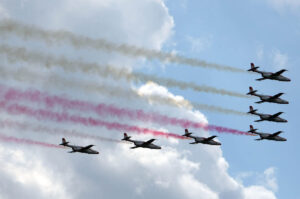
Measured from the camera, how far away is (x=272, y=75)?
122125mm

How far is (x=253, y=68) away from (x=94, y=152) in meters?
28.5

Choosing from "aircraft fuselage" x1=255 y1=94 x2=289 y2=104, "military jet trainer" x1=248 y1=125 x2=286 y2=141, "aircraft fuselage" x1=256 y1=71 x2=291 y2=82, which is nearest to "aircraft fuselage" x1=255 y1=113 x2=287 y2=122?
"military jet trainer" x1=248 y1=125 x2=286 y2=141

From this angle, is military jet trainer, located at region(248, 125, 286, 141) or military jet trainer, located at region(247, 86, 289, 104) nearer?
military jet trainer, located at region(247, 86, 289, 104)

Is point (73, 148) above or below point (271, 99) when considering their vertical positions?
below

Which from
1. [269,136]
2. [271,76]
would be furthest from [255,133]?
[271,76]

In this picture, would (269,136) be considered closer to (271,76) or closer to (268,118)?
(268,118)

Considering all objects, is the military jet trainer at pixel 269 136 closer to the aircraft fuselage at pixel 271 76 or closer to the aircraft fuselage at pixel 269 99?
the aircraft fuselage at pixel 269 99

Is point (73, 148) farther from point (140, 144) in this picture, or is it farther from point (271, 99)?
point (271, 99)

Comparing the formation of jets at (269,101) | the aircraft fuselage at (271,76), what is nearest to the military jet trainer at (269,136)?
the formation of jets at (269,101)

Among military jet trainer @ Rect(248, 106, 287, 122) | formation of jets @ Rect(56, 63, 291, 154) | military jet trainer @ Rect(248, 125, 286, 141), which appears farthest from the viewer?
military jet trainer @ Rect(248, 125, 286, 141)

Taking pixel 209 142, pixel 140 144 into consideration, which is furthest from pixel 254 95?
pixel 140 144

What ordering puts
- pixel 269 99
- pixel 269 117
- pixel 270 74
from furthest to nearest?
pixel 269 117 < pixel 269 99 < pixel 270 74

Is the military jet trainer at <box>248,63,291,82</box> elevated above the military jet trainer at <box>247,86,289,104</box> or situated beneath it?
elevated above

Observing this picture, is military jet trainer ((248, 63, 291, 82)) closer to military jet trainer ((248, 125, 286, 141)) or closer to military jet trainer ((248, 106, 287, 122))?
military jet trainer ((248, 106, 287, 122))
